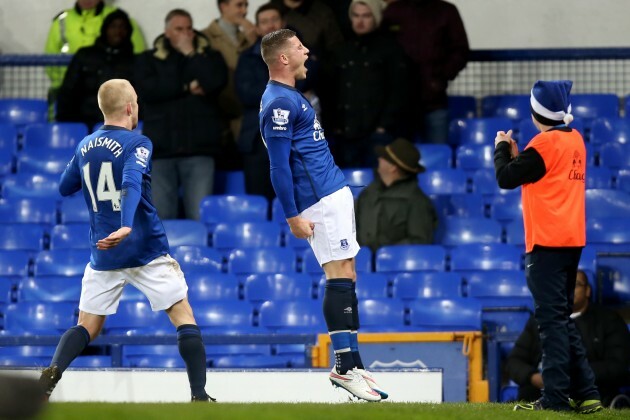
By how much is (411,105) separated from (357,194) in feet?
4.02

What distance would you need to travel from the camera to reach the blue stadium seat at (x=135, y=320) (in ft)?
36.9

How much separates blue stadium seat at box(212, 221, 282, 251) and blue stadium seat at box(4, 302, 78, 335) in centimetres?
168

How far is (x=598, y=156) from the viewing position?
13688 millimetres

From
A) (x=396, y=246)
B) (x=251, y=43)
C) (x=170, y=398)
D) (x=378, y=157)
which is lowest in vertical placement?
(x=170, y=398)

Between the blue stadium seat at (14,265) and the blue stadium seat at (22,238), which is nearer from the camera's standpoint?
the blue stadium seat at (14,265)

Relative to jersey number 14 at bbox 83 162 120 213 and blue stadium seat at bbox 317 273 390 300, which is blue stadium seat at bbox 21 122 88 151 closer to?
blue stadium seat at bbox 317 273 390 300

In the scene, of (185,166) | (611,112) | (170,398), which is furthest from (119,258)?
(611,112)

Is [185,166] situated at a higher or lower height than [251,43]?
lower

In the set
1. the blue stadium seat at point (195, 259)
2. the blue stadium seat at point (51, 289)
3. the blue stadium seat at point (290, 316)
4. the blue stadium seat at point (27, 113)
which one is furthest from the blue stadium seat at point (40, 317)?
the blue stadium seat at point (27, 113)

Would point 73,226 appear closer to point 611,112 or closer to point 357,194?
point 357,194

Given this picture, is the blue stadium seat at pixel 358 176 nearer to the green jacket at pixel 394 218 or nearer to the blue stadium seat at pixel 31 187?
the green jacket at pixel 394 218

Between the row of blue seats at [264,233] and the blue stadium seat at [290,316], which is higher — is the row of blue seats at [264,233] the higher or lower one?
the higher one

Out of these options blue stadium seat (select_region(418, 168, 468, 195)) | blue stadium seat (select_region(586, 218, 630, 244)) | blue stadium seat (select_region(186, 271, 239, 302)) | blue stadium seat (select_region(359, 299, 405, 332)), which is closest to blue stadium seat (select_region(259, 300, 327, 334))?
blue stadium seat (select_region(359, 299, 405, 332))

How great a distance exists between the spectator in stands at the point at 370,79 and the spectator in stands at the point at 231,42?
114 centimetres
